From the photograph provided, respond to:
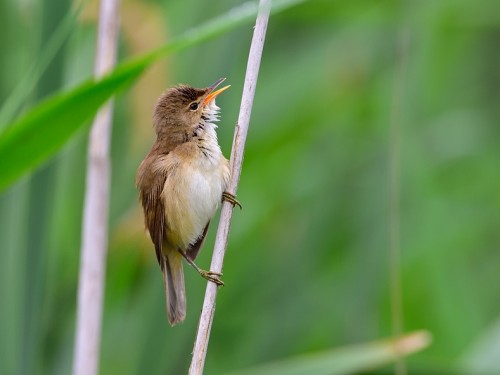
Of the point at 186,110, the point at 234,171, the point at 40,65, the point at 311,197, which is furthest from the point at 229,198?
the point at 311,197

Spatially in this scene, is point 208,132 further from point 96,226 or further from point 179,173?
point 96,226

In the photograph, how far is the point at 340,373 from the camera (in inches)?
104

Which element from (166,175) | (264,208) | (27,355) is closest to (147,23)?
(264,208)

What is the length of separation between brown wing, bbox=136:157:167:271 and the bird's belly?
0.8 inches

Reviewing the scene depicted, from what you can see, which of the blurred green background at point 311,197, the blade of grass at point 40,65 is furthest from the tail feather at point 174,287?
the blade of grass at point 40,65

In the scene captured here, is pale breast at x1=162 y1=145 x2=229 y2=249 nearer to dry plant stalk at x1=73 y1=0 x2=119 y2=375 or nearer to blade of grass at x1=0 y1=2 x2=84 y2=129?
dry plant stalk at x1=73 y1=0 x2=119 y2=375

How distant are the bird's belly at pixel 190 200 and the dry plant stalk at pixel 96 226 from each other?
194 millimetres

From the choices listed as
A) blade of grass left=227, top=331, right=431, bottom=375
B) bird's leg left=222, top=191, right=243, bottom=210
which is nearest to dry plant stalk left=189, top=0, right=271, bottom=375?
bird's leg left=222, top=191, right=243, bottom=210

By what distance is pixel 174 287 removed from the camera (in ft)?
8.83

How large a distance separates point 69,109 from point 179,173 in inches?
28.8

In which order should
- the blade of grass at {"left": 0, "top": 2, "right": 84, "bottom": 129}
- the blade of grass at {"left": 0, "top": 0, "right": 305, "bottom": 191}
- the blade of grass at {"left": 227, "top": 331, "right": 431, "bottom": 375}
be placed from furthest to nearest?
the blade of grass at {"left": 227, "top": 331, "right": 431, "bottom": 375}
the blade of grass at {"left": 0, "top": 2, "right": 84, "bottom": 129}
the blade of grass at {"left": 0, "top": 0, "right": 305, "bottom": 191}

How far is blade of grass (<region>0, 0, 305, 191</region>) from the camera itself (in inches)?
73.9

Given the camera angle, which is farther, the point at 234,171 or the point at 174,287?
the point at 174,287

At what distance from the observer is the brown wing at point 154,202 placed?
2.70 metres
